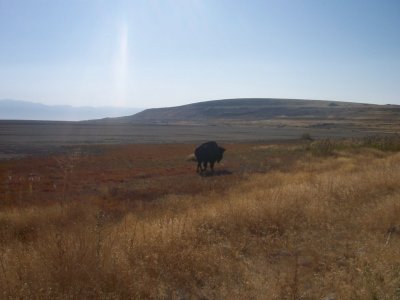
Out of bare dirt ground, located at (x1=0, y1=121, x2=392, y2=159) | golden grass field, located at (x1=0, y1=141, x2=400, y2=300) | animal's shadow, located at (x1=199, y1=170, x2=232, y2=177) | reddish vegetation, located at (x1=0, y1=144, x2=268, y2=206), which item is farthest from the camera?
bare dirt ground, located at (x1=0, y1=121, x2=392, y2=159)

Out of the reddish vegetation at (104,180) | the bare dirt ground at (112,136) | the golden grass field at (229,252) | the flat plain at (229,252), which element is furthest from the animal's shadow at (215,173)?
the bare dirt ground at (112,136)

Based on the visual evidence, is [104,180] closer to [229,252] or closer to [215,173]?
[215,173]

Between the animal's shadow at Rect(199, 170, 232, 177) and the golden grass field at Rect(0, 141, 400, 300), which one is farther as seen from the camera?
the animal's shadow at Rect(199, 170, 232, 177)

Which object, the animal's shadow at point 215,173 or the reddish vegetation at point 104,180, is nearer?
the reddish vegetation at point 104,180

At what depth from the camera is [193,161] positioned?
110 ft

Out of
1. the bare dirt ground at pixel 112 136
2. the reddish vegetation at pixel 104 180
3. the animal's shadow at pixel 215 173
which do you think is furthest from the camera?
the bare dirt ground at pixel 112 136

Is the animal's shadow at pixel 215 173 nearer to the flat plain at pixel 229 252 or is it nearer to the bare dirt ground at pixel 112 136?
the flat plain at pixel 229 252

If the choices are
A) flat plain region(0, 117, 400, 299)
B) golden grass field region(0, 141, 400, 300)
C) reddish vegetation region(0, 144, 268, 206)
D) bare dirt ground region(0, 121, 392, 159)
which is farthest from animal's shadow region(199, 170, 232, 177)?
bare dirt ground region(0, 121, 392, 159)

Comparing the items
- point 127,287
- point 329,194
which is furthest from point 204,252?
point 329,194

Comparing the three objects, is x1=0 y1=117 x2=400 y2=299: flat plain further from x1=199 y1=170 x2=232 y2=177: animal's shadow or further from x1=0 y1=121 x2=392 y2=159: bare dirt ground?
x1=0 y1=121 x2=392 y2=159: bare dirt ground

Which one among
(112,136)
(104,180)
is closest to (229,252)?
(104,180)

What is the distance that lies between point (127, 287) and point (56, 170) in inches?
988

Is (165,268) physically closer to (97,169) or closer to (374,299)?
(374,299)

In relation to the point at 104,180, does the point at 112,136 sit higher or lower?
higher
